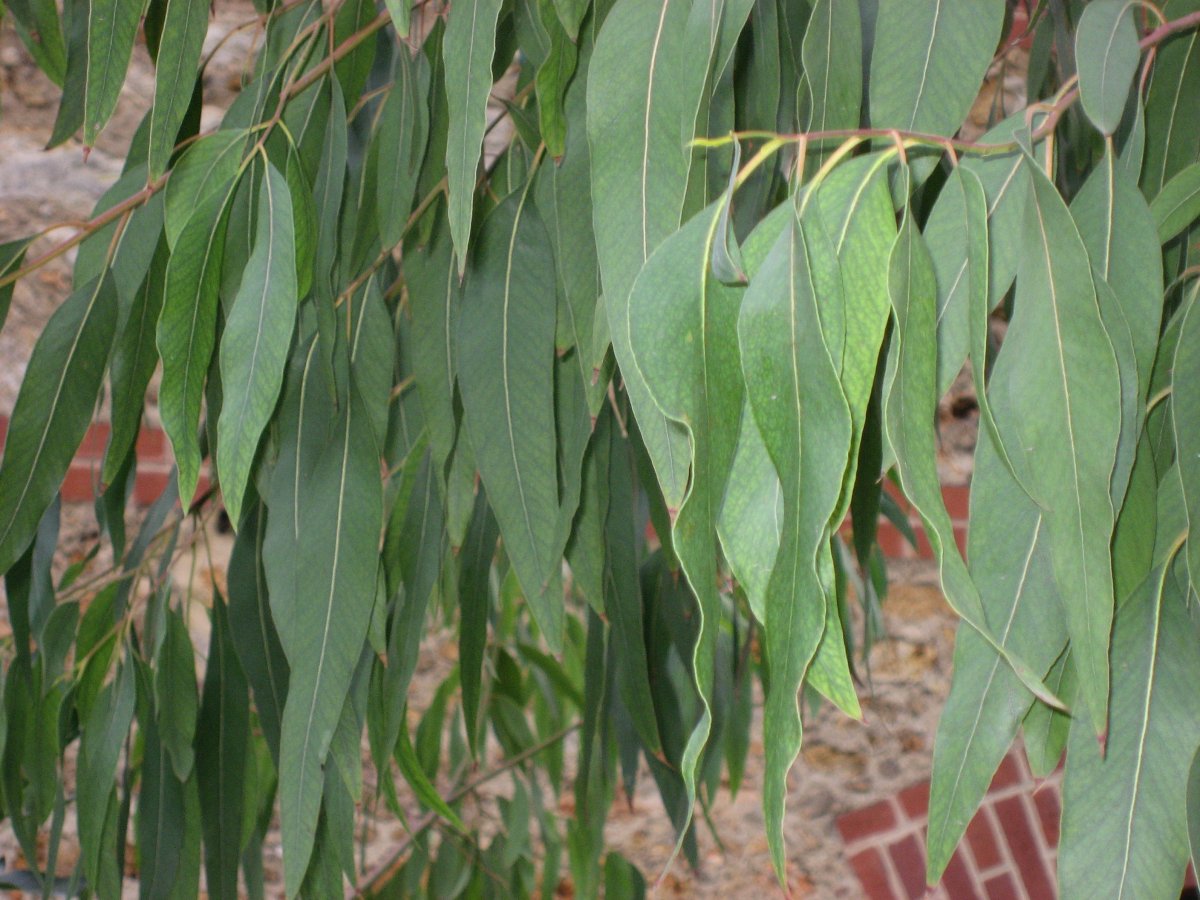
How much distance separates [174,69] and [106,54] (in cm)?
4

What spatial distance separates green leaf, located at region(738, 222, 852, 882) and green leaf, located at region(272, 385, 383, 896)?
0.34m

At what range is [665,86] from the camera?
0.54 m

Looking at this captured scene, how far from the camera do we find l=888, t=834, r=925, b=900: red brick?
2.07m

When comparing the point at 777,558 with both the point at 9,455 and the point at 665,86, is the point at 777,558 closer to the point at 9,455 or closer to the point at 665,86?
the point at 665,86

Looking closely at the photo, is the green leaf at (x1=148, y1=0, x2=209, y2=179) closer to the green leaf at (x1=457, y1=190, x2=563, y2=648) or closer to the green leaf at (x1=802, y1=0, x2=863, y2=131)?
the green leaf at (x1=457, y1=190, x2=563, y2=648)

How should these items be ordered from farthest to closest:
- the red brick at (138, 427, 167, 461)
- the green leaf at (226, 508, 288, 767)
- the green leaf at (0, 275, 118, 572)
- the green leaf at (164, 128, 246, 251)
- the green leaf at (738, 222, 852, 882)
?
the red brick at (138, 427, 167, 461) → the green leaf at (226, 508, 288, 767) → the green leaf at (0, 275, 118, 572) → the green leaf at (164, 128, 246, 251) → the green leaf at (738, 222, 852, 882)

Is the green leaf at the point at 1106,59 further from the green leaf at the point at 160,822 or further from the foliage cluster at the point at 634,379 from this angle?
the green leaf at the point at 160,822

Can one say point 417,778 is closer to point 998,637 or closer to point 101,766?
point 101,766

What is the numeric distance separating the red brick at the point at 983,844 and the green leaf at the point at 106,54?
5.91 feet

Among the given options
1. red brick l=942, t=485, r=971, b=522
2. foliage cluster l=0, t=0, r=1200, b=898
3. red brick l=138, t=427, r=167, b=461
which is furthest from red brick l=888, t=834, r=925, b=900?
red brick l=138, t=427, r=167, b=461

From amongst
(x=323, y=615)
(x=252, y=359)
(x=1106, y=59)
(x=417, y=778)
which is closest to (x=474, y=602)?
(x=417, y=778)

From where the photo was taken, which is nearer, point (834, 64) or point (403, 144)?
point (834, 64)

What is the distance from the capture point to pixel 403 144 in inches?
30.4

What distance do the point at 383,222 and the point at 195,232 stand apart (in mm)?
126
